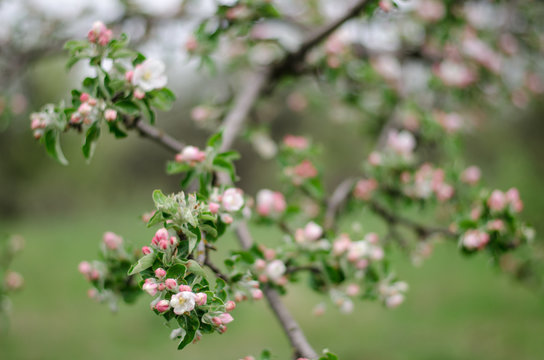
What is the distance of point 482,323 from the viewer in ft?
14.2

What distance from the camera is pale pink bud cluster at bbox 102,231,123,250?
145 cm

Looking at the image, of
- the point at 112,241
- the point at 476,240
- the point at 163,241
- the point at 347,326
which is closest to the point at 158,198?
the point at 163,241

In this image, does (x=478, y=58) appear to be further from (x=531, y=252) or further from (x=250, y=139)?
(x=250, y=139)

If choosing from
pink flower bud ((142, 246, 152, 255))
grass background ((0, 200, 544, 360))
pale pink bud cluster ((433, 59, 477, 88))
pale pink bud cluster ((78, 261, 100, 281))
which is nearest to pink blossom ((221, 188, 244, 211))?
pink flower bud ((142, 246, 152, 255))

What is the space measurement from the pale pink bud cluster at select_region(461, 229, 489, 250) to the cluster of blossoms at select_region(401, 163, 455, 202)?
1.47ft

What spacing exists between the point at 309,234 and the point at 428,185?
0.76 metres

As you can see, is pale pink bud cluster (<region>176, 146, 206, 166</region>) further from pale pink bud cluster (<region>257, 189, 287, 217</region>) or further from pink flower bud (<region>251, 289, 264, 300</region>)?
pale pink bud cluster (<region>257, 189, 287, 217</region>)

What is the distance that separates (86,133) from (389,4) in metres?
1.05

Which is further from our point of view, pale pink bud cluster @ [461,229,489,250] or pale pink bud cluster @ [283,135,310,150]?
pale pink bud cluster @ [283,135,310,150]

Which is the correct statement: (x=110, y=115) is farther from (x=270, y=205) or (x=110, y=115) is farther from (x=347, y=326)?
(x=347, y=326)

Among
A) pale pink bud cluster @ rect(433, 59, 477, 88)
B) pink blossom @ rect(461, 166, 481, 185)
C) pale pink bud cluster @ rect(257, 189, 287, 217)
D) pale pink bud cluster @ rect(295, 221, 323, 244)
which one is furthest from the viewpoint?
pale pink bud cluster @ rect(433, 59, 477, 88)

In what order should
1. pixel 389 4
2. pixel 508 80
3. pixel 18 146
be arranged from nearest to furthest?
pixel 389 4, pixel 508 80, pixel 18 146

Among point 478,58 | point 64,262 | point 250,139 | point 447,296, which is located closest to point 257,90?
point 250,139

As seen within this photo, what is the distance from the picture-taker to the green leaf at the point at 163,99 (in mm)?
1303
